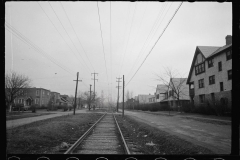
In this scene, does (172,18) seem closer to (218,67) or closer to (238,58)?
(238,58)

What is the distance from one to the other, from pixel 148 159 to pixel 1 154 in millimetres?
1557

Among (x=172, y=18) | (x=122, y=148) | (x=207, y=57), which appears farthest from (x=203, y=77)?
(x=122, y=148)

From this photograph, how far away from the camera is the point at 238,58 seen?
7.95ft

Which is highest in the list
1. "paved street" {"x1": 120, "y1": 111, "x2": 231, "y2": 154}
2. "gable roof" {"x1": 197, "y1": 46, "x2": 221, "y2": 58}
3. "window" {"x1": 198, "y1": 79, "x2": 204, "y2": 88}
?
"gable roof" {"x1": 197, "y1": 46, "x2": 221, "y2": 58}

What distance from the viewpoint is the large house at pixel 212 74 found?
25.8 m

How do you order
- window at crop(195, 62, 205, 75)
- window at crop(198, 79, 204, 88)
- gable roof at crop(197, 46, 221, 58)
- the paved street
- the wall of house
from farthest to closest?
window at crop(198, 79, 204, 88) < window at crop(195, 62, 205, 75) < gable roof at crop(197, 46, 221, 58) < the wall of house < the paved street

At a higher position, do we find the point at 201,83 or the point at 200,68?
the point at 200,68

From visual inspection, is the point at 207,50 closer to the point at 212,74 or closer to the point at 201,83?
the point at 212,74

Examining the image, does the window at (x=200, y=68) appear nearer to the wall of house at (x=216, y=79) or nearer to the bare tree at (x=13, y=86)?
the wall of house at (x=216, y=79)

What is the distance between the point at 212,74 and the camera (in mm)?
30250


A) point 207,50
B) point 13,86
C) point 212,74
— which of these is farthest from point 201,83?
point 13,86

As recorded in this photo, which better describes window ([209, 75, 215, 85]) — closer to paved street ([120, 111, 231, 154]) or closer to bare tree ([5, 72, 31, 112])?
paved street ([120, 111, 231, 154])

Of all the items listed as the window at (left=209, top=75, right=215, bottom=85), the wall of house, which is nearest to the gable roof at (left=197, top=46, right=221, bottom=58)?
the wall of house

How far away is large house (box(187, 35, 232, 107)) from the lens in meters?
25.8
